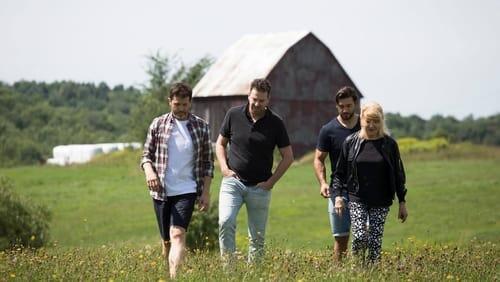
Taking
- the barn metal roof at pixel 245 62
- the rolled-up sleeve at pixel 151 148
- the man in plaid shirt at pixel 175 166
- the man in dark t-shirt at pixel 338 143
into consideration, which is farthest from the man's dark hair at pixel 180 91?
the barn metal roof at pixel 245 62

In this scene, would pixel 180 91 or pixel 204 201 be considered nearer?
pixel 180 91

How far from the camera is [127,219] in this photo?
22.4m

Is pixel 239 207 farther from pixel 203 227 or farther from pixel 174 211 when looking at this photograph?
pixel 203 227

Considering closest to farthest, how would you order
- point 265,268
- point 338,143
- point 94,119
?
point 265,268
point 338,143
point 94,119

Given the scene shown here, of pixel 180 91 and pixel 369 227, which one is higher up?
pixel 180 91

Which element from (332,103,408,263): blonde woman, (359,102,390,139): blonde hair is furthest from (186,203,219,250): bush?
(359,102,390,139): blonde hair

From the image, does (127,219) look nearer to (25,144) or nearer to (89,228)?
(89,228)

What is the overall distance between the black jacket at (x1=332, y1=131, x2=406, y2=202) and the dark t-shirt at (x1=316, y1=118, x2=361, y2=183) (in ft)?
1.22

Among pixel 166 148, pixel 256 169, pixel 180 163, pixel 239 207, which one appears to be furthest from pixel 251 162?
pixel 166 148

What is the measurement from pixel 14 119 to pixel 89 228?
67.7 meters

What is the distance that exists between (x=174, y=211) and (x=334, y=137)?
1869 mm

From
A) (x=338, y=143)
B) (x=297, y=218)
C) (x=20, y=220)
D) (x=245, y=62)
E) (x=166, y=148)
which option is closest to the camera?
(x=166, y=148)

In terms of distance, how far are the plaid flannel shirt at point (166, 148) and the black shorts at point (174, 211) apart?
89 millimetres

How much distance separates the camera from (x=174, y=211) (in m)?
8.58
